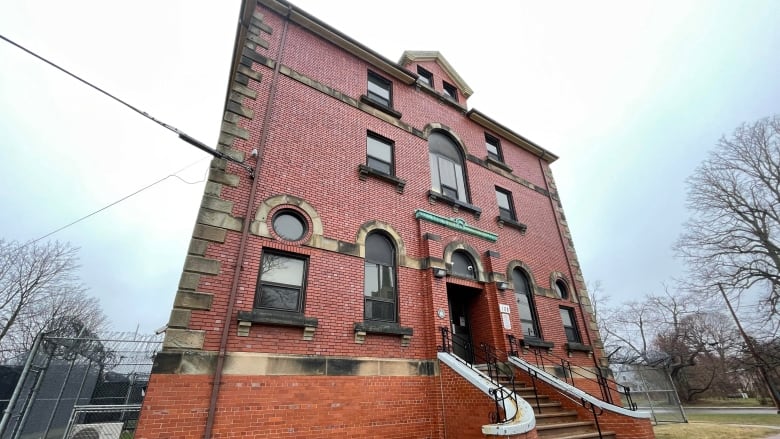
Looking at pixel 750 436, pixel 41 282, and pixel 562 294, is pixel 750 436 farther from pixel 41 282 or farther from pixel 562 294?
pixel 41 282

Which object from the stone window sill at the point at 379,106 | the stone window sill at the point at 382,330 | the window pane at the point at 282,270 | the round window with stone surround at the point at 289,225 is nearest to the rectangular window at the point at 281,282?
the window pane at the point at 282,270

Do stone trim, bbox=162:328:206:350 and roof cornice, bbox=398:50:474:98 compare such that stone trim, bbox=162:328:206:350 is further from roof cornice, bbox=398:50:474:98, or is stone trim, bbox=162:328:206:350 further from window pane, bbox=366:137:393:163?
roof cornice, bbox=398:50:474:98

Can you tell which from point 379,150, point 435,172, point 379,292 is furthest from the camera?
point 435,172

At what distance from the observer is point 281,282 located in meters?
6.84

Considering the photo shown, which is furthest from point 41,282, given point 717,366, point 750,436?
point 717,366

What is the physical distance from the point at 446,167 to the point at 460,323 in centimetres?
543

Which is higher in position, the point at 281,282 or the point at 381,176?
the point at 381,176

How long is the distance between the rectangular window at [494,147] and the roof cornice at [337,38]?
180 inches

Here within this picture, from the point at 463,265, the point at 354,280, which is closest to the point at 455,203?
the point at 463,265

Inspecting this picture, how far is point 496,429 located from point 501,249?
22.6 feet

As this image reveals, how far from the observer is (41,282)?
20.9 meters

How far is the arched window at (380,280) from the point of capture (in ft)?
25.9

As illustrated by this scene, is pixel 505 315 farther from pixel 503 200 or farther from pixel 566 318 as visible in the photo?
pixel 503 200

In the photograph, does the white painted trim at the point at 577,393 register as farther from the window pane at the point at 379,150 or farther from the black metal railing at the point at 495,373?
the window pane at the point at 379,150
